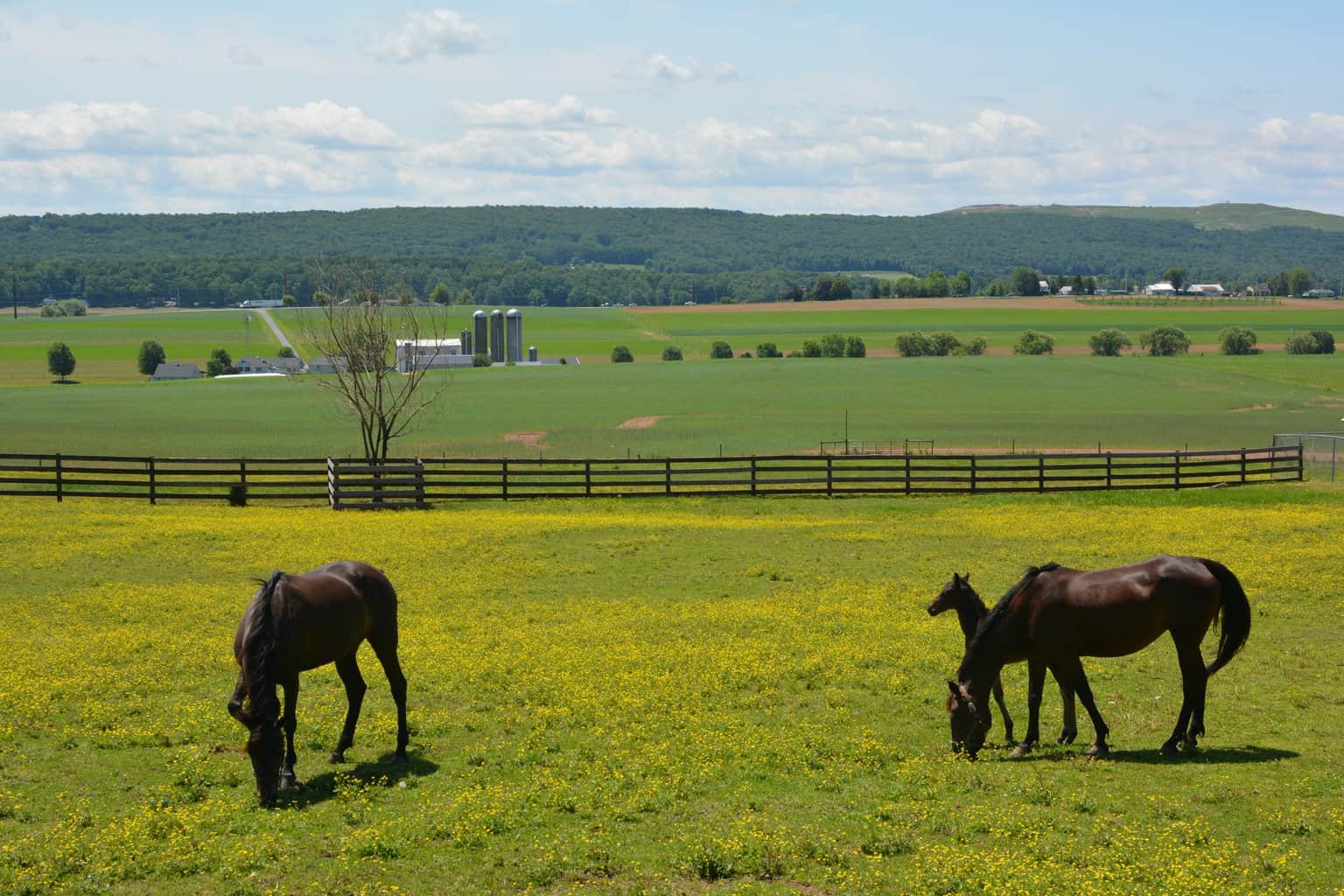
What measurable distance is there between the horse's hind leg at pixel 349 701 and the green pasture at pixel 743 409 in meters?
37.8

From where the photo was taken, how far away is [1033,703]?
1188 cm

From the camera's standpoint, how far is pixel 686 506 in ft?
104

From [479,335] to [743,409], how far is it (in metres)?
63.6

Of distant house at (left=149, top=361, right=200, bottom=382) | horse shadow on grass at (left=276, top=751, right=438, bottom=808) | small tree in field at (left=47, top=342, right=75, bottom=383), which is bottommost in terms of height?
horse shadow on grass at (left=276, top=751, right=438, bottom=808)

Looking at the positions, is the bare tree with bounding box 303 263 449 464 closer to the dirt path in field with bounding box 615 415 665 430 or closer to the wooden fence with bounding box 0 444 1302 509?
the wooden fence with bounding box 0 444 1302 509

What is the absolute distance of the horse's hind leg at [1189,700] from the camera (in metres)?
11.4

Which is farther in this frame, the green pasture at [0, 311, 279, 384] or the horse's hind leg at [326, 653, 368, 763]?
the green pasture at [0, 311, 279, 384]

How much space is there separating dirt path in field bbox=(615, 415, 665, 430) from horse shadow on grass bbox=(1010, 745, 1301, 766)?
50.1 meters

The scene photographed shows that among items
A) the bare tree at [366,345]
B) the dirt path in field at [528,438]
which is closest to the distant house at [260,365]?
the dirt path in field at [528,438]

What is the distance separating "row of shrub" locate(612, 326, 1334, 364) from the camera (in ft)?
362

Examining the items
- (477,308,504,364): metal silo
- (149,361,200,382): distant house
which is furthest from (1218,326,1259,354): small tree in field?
(149,361,200,382): distant house

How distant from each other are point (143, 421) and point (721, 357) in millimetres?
67009

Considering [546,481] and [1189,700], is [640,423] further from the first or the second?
[1189,700]

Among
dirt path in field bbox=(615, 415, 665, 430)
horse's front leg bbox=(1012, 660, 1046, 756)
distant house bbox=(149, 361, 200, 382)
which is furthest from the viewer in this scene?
distant house bbox=(149, 361, 200, 382)
